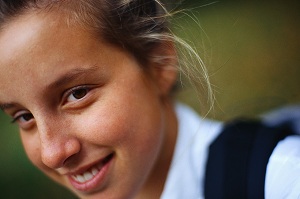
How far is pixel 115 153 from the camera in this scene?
0.63 meters

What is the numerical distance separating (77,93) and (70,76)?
33mm

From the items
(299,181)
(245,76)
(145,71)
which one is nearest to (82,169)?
(145,71)

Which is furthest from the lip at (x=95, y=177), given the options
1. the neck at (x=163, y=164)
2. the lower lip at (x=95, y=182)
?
the neck at (x=163, y=164)

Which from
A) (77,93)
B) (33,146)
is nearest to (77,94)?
(77,93)

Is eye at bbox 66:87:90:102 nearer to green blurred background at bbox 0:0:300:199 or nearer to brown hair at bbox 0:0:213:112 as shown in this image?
brown hair at bbox 0:0:213:112

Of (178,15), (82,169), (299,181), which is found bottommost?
(299,181)

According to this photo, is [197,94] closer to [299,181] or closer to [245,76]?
[299,181]

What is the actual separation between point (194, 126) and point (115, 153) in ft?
0.62

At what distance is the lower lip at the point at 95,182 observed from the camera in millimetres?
641

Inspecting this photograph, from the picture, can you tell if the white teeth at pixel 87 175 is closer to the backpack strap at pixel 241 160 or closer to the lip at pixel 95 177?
the lip at pixel 95 177

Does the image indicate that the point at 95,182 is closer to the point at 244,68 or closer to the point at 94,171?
the point at 94,171

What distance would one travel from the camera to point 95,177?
0.65 metres

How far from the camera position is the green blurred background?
85cm

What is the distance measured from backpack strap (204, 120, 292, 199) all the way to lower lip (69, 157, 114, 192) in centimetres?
14
